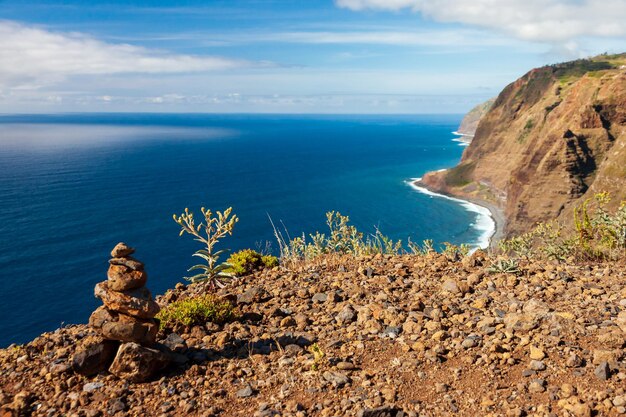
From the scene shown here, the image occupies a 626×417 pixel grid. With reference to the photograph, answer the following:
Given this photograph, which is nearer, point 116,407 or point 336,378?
point 116,407

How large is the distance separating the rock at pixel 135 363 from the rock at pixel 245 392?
4.99 feet

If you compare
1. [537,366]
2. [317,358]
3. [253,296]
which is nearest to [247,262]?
[253,296]

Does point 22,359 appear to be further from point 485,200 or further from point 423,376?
point 485,200

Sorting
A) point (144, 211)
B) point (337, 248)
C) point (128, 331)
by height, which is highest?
point (128, 331)

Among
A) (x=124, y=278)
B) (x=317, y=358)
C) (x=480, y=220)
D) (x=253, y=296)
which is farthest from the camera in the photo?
(x=480, y=220)

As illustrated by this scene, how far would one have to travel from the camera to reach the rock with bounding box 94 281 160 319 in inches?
297

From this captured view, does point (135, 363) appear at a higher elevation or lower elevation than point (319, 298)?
higher

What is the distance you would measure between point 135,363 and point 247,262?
5.96 m

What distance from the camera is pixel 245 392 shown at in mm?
6832

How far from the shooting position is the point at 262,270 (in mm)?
12938

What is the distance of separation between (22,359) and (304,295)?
18.2 ft

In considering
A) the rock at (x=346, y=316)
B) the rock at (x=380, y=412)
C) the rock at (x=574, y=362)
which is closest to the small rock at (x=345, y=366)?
the rock at (x=380, y=412)

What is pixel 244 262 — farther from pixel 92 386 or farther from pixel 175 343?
pixel 92 386

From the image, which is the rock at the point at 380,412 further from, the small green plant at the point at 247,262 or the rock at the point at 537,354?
the small green plant at the point at 247,262
